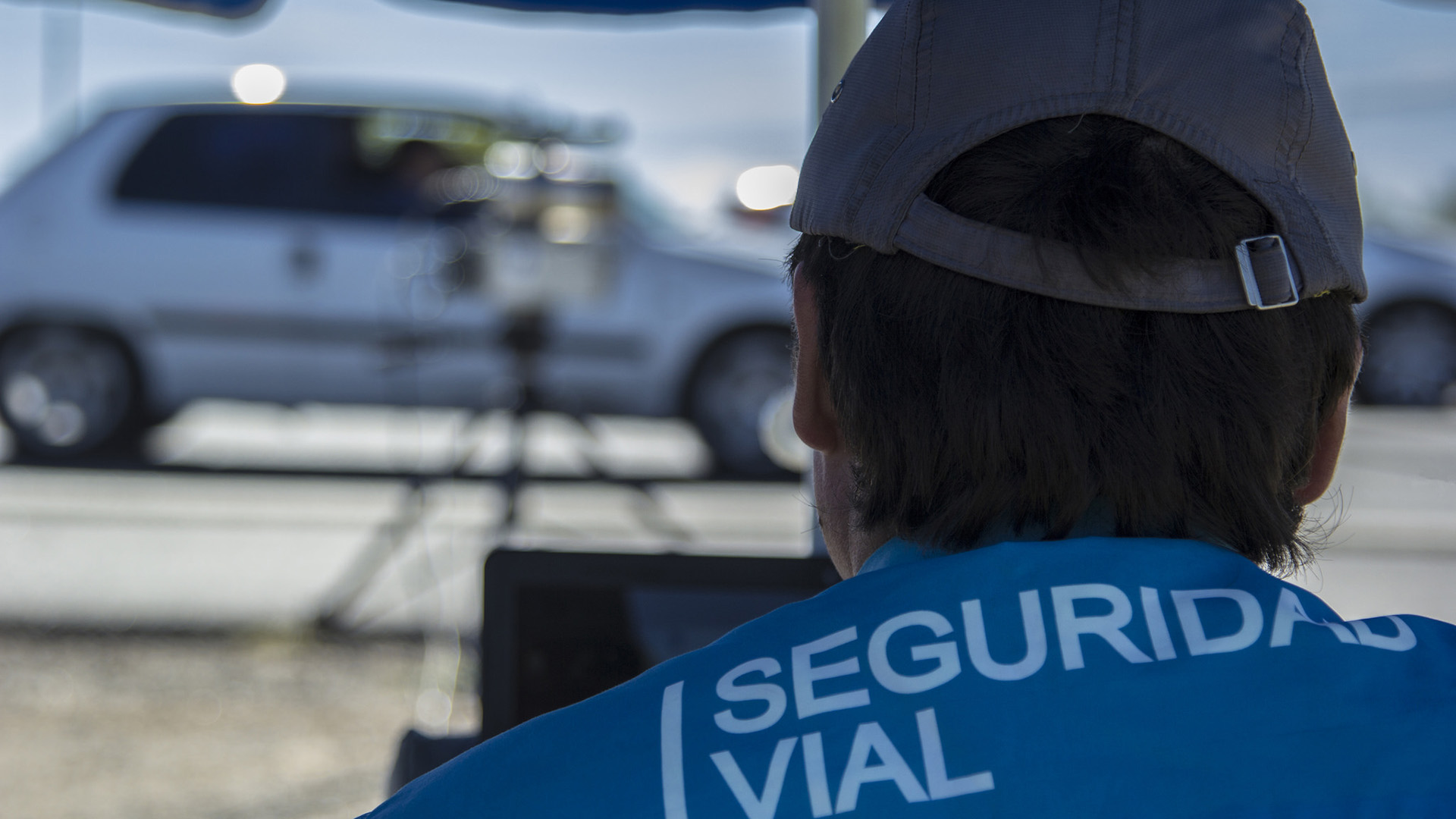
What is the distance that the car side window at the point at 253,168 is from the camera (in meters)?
6.10

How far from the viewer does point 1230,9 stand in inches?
26.5

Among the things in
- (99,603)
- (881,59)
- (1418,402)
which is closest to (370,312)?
(99,603)

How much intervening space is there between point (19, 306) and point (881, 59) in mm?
6566

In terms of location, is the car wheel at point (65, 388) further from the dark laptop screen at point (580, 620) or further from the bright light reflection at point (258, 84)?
the dark laptop screen at point (580, 620)

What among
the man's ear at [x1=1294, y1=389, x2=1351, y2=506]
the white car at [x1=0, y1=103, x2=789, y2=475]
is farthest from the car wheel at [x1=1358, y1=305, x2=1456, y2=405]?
the man's ear at [x1=1294, y1=389, x2=1351, y2=506]

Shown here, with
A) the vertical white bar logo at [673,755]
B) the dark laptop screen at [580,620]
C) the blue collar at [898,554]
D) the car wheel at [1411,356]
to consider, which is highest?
the blue collar at [898,554]

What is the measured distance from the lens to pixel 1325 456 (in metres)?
0.77

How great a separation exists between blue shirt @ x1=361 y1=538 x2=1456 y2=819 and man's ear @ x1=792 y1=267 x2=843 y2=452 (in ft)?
0.59

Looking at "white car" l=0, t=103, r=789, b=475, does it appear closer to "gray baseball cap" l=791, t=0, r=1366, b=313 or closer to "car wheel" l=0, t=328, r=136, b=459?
"car wheel" l=0, t=328, r=136, b=459

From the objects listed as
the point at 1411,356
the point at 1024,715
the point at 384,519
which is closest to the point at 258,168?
the point at 384,519

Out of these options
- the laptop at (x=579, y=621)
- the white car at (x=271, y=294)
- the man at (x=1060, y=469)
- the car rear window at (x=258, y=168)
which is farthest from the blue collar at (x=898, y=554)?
the car rear window at (x=258, y=168)

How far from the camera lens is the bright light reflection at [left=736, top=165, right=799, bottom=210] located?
952 cm

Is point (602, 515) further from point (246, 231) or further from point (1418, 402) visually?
point (1418, 402)

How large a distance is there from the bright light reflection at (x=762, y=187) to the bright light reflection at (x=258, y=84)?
3678 millimetres
